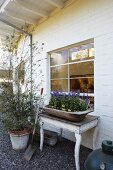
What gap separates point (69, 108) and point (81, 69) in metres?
1.23

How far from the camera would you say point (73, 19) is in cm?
400

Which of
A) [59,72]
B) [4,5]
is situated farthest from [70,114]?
[4,5]

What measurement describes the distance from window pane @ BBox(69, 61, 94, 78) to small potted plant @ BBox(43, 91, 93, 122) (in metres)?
0.66

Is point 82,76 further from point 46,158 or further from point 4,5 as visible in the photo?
point 4,5

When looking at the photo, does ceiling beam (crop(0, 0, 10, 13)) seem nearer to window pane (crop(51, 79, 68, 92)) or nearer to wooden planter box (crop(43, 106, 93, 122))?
window pane (crop(51, 79, 68, 92))

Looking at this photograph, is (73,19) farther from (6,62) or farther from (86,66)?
(6,62)

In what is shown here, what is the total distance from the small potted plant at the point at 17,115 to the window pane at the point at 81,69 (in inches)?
48.0

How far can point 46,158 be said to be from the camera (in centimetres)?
337

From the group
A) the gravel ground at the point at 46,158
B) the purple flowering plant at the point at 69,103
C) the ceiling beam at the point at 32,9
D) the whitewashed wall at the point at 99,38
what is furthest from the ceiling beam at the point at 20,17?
the gravel ground at the point at 46,158

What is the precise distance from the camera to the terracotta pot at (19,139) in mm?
3730

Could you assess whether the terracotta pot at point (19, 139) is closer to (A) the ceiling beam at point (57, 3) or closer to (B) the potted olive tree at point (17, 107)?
(B) the potted olive tree at point (17, 107)

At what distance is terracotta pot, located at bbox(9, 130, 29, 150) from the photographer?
12.2 ft

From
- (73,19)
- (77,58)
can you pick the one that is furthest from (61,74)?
(73,19)

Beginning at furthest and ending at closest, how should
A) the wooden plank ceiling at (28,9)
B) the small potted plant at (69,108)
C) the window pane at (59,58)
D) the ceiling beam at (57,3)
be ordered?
the window pane at (59,58)
the wooden plank ceiling at (28,9)
the ceiling beam at (57,3)
the small potted plant at (69,108)
